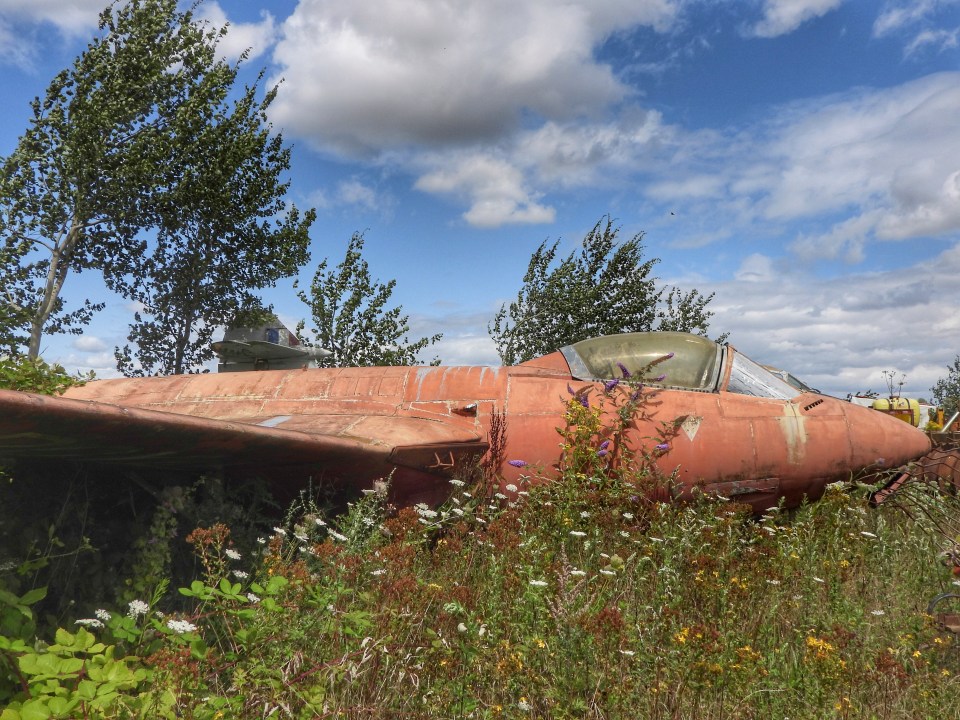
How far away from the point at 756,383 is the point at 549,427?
6.67 feet

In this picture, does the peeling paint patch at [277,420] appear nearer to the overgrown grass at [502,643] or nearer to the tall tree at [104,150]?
the overgrown grass at [502,643]

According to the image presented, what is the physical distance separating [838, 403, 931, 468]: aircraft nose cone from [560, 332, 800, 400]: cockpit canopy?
587 millimetres

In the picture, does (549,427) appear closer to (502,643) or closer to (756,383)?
(756,383)

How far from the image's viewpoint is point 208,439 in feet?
14.9

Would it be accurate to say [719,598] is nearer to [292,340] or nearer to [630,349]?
[630,349]

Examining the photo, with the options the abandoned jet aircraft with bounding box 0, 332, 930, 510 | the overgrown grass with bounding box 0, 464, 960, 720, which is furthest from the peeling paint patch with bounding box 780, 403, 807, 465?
the overgrown grass with bounding box 0, 464, 960, 720

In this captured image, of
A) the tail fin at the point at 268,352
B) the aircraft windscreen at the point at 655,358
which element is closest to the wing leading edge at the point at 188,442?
the aircraft windscreen at the point at 655,358

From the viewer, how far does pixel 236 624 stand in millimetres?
3881

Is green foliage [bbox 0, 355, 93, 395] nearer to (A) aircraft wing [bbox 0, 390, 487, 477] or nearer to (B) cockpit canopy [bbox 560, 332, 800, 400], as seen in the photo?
(A) aircraft wing [bbox 0, 390, 487, 477]

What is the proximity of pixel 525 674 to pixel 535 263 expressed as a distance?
1955cm

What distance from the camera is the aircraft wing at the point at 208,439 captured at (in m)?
3.75

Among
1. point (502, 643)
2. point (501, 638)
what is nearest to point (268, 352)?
point (501, 638)

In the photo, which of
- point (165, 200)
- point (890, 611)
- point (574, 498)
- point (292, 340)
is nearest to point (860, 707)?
point (890, 611)

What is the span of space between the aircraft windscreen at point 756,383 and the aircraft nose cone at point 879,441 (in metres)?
0.58
